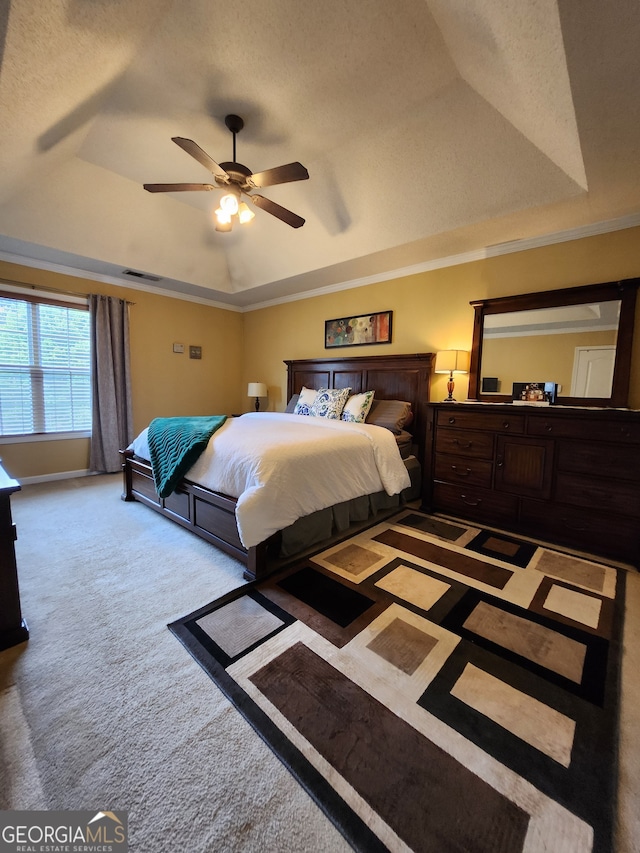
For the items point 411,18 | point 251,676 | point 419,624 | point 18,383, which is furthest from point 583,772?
point 18,383

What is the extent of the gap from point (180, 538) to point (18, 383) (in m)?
2.89

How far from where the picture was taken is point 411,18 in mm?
1804

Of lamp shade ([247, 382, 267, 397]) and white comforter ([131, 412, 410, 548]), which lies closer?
white comforter ([131, 412, 410, 548])

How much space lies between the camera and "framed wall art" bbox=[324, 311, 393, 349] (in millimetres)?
4133

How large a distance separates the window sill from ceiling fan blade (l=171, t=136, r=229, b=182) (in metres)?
3.49

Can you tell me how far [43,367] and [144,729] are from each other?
4.15 m

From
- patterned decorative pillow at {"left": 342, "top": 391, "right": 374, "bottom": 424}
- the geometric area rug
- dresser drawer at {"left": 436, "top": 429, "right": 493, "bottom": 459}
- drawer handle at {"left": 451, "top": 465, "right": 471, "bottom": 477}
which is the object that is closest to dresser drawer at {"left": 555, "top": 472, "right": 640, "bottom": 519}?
→ the geometric area rug

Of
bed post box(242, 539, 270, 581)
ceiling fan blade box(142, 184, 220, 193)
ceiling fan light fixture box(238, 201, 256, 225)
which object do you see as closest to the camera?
bed post box(242, 539, 270, 581)

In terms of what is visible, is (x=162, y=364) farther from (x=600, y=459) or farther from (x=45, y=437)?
(x=600, y=459)

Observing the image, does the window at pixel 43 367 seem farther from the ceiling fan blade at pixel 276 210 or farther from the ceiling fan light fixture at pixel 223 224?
the ceiling fan blade at pixel 276 210

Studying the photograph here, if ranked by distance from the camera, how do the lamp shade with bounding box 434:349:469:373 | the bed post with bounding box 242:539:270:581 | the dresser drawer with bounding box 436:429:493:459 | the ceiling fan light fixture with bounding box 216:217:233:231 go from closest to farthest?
the bed post with bounding box 242:539:270:581 → the ceiling fan light fixture with bounding box 216:217:233:231 → the dresser drawer with bounding box 436:429:493:459 → the lamp shade with bounding box 434:349:469:373

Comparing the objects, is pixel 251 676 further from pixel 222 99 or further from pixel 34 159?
pixel 34 159

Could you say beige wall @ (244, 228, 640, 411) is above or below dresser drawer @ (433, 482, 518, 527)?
above

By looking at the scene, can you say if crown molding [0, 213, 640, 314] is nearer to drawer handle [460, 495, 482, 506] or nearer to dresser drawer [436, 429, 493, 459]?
dresser drawer [436, 429, 493, 459]
